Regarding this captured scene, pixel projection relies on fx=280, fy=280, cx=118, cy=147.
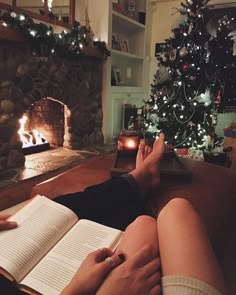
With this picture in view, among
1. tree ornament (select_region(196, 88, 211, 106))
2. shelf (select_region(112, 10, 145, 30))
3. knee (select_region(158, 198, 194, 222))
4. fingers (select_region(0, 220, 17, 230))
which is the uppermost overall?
shelf (select_region(112, 10, 145, 30))

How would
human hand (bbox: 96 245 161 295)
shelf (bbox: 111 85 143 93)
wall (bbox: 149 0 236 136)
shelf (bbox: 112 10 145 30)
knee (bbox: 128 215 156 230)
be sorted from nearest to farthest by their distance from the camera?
human hand (bbox: 96 245 161 295) → knee (bbox: 128 215 156 230) → shelf (bbox: 112 10 145 30) → shelf (bbox: 111 85 143 93) → wall (bbox: 149 0 236 136)

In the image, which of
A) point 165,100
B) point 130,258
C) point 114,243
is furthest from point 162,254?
point 165,100

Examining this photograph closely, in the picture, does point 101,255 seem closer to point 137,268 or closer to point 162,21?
point 137,268

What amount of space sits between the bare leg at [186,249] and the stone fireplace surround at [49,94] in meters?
2.09

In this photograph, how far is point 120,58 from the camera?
13.7 ft

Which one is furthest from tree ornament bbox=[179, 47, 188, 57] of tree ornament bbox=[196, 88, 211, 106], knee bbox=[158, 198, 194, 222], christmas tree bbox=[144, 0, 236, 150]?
knee bbox=[158, 198, 194, 222]

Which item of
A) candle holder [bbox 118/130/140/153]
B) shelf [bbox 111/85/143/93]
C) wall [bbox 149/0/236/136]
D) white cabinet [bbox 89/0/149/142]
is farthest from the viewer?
wall [bbox 149/0/236/136]

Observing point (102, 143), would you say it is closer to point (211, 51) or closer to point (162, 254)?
point (211, 51)

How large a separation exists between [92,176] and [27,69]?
1560mm

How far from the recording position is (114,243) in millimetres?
837

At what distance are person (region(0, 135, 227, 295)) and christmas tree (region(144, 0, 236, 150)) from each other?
239 centimetres

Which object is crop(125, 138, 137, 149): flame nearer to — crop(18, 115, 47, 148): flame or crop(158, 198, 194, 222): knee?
crop(158, 198, 194, 222): knee

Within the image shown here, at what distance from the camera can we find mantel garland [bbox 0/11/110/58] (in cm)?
228

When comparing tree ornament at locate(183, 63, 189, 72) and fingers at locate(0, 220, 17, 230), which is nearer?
fingers at locate(0, 220, 17, 230)
